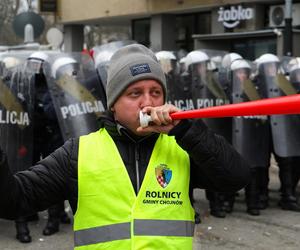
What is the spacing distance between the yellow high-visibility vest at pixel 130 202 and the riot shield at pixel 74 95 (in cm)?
340

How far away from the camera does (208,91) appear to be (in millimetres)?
6121

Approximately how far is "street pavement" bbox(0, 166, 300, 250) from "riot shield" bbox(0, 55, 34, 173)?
2.35 ft

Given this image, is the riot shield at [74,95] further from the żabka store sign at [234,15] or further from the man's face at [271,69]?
the żabka store sign at [234,15]

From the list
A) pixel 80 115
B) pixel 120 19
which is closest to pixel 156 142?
pixel 80 115

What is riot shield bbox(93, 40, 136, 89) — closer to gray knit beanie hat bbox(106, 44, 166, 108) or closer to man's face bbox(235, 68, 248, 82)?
man's face bbox(235, 68, 248, 82)

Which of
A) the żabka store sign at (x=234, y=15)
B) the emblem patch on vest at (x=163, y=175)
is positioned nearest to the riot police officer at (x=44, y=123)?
the emblem patch on vest at (x=163, y=175)

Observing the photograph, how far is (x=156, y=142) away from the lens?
1919 millimetres

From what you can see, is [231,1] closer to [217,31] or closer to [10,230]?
[217,31]

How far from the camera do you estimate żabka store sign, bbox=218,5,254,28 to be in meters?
14.7

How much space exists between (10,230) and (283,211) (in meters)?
2.97

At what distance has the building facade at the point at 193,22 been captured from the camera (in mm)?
14375

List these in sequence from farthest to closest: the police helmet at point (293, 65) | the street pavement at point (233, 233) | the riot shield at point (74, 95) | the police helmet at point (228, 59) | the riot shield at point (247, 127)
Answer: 1. the police helmet at point (228, 59)
2. the police helmet at point (293, 65)
3. the riot shield at point (247, 127)
4. the riot shield at point (74, 95)
5. the street pavement at point (233, 233)

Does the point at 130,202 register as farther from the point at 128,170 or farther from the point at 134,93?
the point at 134,93

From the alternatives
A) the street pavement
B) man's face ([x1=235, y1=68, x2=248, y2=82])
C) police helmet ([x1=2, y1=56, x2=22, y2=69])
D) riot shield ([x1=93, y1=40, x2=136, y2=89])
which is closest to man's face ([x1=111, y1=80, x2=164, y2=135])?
the street pavement
